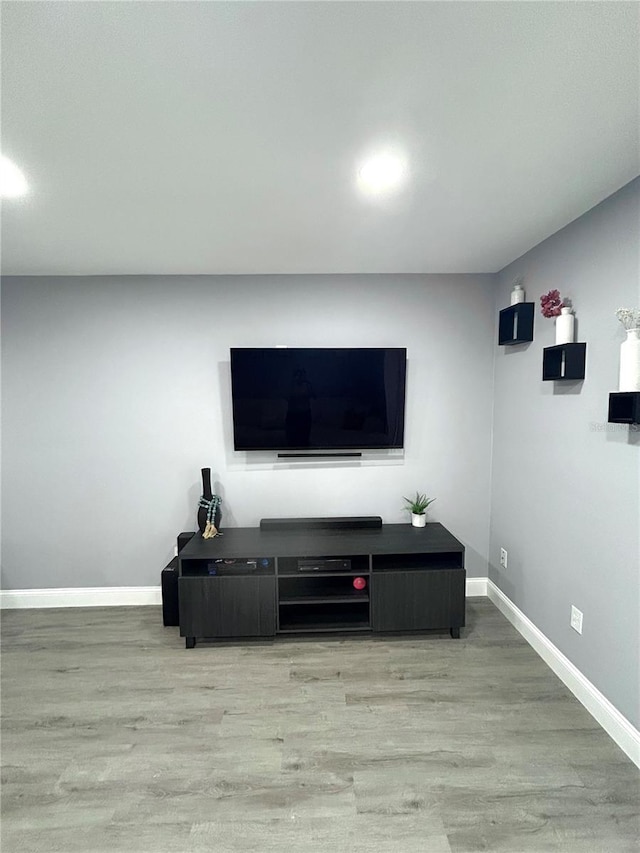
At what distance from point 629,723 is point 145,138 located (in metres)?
2.93

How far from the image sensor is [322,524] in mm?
2924

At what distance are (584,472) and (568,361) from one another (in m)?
0.55

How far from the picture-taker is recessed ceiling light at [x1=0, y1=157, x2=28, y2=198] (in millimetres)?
1515

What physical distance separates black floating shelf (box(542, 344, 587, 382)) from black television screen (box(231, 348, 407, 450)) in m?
0.98

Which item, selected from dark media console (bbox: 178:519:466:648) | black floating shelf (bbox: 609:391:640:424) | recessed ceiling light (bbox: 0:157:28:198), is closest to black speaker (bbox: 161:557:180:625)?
dark media console (bbox: 178:519:466:648)

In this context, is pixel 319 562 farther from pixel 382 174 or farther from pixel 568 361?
pixel 382 174

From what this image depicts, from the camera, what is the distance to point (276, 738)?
188 centimetres

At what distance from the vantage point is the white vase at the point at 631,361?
5.41ft

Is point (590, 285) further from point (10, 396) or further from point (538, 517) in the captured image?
point (10, 396)

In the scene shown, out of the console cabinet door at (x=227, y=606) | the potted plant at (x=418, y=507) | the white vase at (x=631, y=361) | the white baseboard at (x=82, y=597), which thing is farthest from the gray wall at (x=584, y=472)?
the white baseboard at (x=82, y=597)

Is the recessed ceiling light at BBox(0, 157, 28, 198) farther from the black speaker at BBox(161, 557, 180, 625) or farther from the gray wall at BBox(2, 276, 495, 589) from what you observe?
the black speaker at BBox(161, 557, 180, 625)

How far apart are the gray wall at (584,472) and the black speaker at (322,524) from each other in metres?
0.94

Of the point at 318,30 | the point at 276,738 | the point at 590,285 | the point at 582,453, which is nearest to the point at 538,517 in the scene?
the point at 582,453

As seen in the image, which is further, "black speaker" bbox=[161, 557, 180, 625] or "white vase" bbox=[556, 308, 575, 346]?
"black speaker" bbox=[161, 557, 180, 625]
